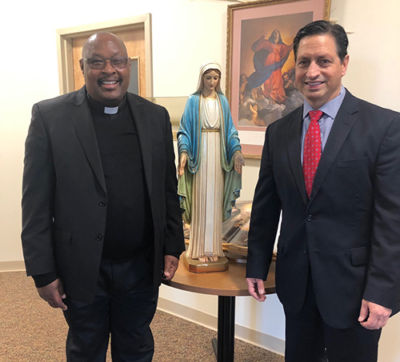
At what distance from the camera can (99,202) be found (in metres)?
1.21

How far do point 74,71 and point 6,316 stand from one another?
2.02 m

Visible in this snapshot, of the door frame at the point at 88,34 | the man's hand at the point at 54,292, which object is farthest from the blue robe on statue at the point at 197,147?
the door frame at the point at 88,34

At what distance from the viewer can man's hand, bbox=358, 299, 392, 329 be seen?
3.35 feet

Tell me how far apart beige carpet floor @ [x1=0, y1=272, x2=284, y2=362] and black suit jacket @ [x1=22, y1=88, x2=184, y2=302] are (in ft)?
4.19

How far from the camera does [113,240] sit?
1289mm

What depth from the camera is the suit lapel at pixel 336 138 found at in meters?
1.05

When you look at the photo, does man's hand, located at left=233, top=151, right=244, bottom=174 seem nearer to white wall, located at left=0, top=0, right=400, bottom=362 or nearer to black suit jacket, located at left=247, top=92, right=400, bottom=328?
black suit jacket, located at left=247, top=92, right=400, bottom=328

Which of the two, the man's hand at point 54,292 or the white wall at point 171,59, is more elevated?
the white wall at point 171,59

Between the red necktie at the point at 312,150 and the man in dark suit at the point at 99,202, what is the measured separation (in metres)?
0.51

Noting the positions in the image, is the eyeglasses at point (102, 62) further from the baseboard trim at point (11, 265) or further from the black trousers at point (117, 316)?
the baseboard trim at point (11, 265)

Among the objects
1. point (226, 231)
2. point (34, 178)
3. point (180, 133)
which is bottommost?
point (226, 231)

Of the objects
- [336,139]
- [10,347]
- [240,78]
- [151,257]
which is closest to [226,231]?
[151,257]

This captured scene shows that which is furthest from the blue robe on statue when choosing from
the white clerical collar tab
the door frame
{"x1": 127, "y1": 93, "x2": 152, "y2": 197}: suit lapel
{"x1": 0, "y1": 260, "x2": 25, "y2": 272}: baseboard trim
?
{"x1": 0, "y1": 260, "x2": 25, "y2": 272}: baseboard trim

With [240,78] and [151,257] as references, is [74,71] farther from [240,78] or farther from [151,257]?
[151,257]
